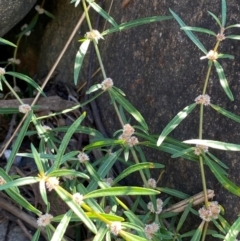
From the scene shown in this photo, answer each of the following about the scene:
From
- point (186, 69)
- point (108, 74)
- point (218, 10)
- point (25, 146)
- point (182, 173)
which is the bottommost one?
point (25, 146)

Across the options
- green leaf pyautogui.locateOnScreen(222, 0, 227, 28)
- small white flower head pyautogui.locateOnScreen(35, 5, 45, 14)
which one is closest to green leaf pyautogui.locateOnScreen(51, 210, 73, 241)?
green leaf pyautogui.locateOnScreen(222, 0, 227, 28)

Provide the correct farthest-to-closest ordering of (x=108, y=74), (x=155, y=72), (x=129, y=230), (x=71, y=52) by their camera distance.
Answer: (x=71, y=52)
(x=108, y=74)
(x=155, y=72)
(x=129, y=230)

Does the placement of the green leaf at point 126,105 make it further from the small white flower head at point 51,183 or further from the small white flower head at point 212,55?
the small white flower head at point 51,183

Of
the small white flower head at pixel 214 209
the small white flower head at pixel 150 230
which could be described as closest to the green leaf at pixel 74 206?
the small white flower head at pixel 150 230

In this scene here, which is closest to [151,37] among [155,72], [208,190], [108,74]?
→ [155,72]

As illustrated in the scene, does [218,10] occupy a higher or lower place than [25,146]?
higher

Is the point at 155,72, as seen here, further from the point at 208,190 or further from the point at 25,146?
the point at 25,146
